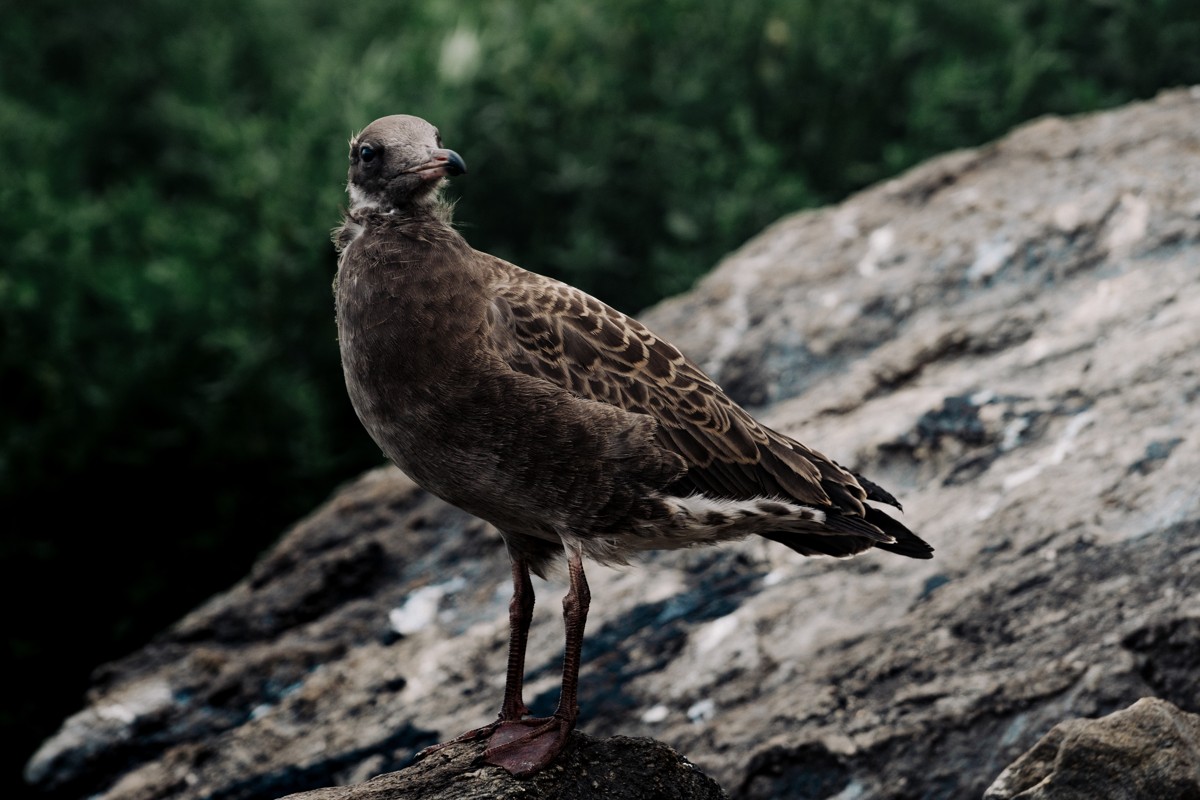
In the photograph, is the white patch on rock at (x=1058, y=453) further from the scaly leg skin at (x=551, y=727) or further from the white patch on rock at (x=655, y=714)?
the scaly leg skin at (x=551, y=727)

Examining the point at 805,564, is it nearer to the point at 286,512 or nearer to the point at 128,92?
the point at 286,512

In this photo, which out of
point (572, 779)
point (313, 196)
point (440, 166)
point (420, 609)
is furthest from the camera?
point (313, 196)

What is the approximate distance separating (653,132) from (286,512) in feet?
9.33

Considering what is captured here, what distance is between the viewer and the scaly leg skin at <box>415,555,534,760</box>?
4453 millimetres

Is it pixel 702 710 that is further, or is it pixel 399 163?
pixel 702 710

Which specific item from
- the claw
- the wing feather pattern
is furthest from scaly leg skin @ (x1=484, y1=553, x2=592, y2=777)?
the wing feather pattern

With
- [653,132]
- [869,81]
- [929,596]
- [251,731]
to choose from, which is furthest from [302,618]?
[869,81]

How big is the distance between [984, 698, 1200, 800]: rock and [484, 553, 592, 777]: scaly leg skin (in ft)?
4.03

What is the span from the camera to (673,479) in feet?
14.5

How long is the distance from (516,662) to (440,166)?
58.9 inches

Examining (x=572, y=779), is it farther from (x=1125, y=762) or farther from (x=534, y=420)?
(x=1125, y=762)

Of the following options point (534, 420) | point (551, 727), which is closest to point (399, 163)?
point (534, 420)

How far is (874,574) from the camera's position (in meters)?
5.34

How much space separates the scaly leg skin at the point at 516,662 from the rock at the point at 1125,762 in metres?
1.45
